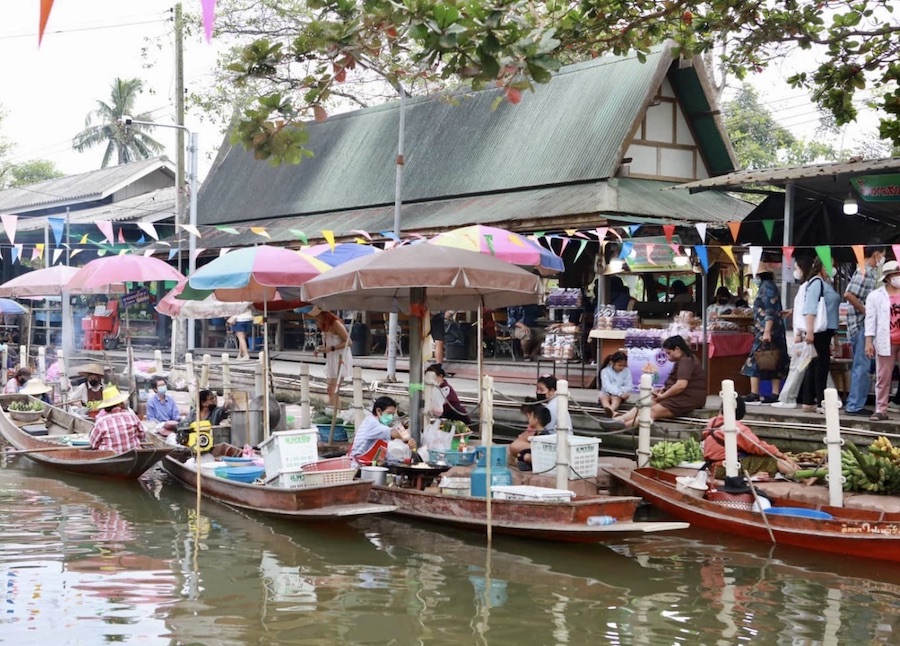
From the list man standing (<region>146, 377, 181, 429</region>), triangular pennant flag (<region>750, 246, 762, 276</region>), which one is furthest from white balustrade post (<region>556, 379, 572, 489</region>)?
man standing (<region>146, 377, 181, 429</region>)

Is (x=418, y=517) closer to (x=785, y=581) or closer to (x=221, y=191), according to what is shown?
(x=785, y=581)

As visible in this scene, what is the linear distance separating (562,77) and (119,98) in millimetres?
40181

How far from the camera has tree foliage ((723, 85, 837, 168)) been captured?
3544 centimetres

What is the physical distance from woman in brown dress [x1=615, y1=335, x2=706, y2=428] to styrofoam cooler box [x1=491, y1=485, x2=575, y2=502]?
3053 millimetres

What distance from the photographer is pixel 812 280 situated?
489 inches

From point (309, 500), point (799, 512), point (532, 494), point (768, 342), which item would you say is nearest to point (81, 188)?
point (309, 500)

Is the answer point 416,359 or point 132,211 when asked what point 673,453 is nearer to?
point 416,359

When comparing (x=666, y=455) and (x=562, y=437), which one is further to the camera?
(x=666, y=455)

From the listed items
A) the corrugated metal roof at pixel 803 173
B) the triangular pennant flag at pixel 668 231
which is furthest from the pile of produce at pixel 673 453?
the corrugated metal roof at pixel 803 173

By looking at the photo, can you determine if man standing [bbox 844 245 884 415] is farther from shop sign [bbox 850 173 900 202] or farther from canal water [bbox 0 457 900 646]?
canal water [bbox 0 457 900 646]

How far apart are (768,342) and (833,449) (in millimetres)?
3575

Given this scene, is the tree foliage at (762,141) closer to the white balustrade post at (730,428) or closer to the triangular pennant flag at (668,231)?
the triangular pennant flag at (668,231)

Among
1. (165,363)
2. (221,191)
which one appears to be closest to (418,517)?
(165,363)

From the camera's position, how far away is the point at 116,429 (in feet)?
44.8
